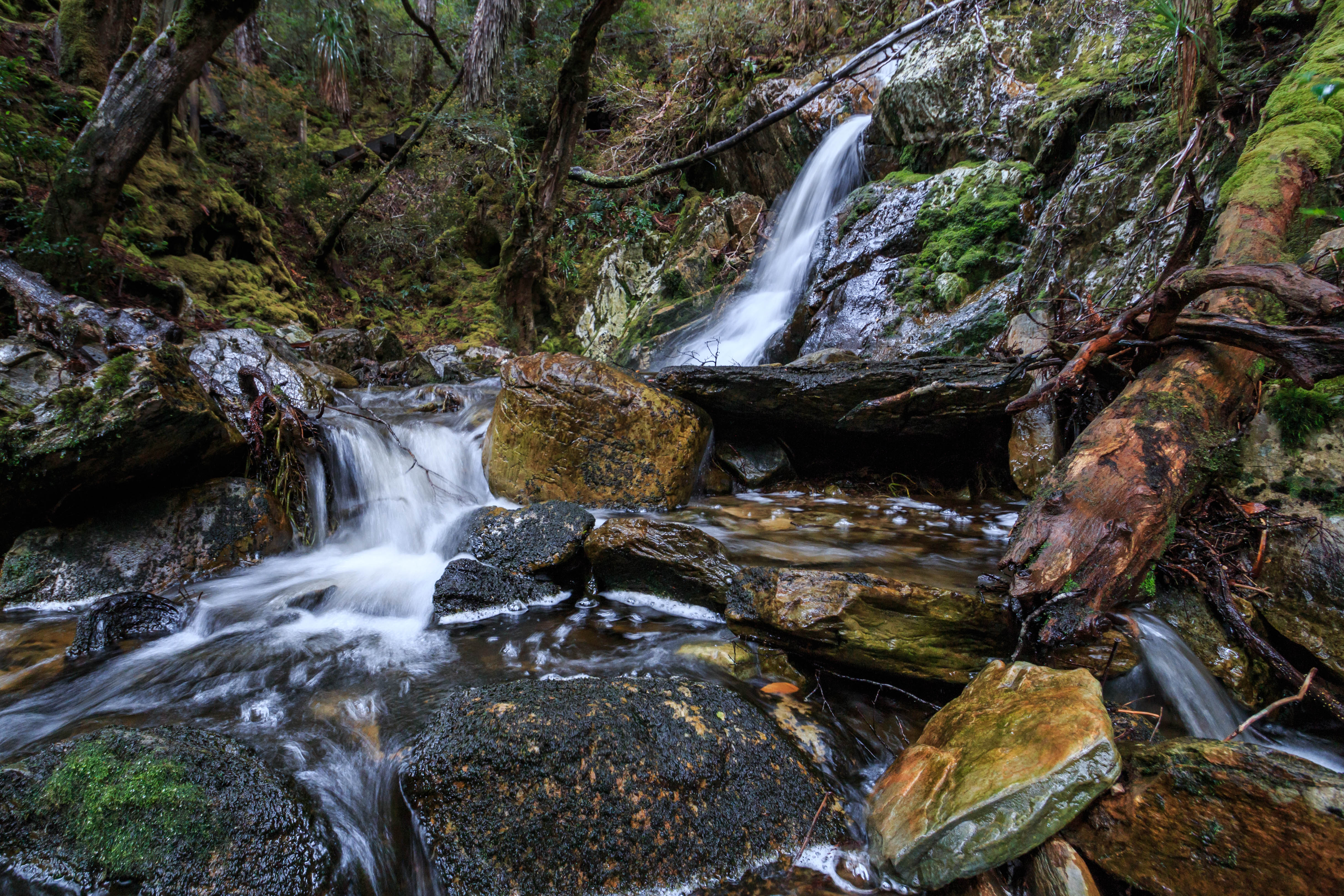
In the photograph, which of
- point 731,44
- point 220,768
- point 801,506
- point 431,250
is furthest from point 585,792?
point 431,250

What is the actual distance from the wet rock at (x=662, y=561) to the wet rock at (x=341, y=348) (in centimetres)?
720

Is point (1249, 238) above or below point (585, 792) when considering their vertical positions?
above

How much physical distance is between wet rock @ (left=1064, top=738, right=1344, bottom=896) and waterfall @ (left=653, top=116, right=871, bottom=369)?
657 cm

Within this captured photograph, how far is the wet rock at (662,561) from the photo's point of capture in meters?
3.29

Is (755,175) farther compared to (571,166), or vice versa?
(755,175)

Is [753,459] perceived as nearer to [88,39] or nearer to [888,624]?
[888,624]

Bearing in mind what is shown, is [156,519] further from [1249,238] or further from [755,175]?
[755,175]

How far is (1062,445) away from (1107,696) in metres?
2.40

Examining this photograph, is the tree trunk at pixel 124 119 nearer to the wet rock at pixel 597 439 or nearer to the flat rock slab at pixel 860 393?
the wet rock at pixel 597 439


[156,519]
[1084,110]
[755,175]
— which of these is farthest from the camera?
Answer: [755,175]

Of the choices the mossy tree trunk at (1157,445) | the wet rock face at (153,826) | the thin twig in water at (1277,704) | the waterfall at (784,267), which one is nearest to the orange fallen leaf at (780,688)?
the mossy tree trunk at (1157,445)

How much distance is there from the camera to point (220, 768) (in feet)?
6.06

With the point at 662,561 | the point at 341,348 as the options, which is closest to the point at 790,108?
the point at 662,561

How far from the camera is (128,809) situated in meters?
1.66
